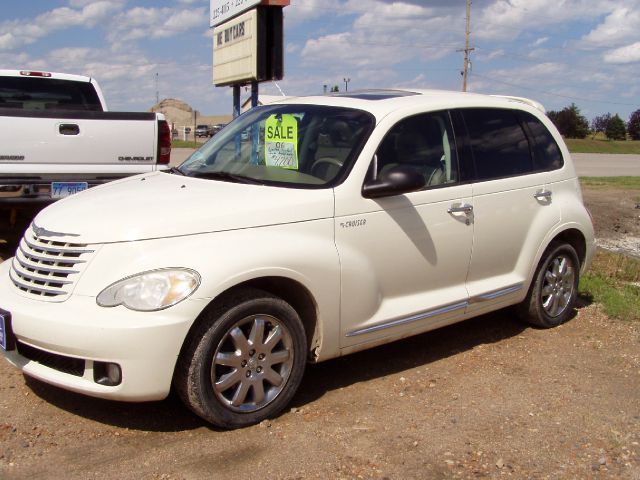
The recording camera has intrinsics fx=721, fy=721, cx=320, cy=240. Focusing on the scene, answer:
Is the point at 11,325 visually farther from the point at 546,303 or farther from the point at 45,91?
the point at 45,91

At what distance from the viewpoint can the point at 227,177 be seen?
4.56m

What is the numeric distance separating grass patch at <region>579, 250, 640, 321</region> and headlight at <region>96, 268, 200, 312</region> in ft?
14.2

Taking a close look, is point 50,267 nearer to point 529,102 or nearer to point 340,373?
point 340,373

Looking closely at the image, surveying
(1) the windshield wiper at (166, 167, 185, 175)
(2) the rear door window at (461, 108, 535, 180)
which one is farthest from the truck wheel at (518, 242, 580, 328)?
(1) the windshield wiper at (166, 167, 185, 175)

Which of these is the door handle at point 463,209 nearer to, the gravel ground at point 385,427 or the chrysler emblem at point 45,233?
the gravel ground at point 385,427

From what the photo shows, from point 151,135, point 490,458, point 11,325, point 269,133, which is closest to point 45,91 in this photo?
point 151,135

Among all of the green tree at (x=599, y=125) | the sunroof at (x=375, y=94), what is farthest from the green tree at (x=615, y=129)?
the sunroof at (x=375, y=94)

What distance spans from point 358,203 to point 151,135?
3.70 metres

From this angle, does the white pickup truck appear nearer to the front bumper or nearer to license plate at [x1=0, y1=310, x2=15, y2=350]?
license plate at [x1=0, y1=310, x2=15, y2=350]

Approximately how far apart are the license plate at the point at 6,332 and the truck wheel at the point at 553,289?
12.7 feet

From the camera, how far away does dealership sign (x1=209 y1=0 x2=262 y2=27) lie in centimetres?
1300

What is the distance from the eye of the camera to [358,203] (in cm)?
432

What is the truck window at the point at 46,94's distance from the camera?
8.30m

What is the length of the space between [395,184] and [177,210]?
129 centimetres
